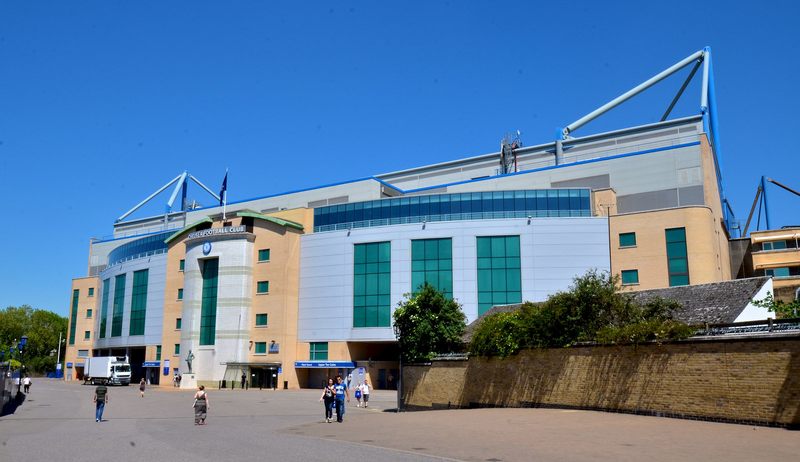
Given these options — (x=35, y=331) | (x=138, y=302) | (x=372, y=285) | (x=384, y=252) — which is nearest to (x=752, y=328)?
(x=384, y=252)

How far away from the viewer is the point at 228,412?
3491cm

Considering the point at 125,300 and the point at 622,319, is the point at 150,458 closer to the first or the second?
the point at 622,319

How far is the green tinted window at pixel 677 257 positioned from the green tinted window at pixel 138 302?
62.5m

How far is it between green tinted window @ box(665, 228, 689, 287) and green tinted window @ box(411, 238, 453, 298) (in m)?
19.7

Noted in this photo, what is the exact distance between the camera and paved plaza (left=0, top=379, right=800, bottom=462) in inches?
639

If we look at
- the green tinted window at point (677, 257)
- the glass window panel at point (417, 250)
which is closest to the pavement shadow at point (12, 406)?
the glass window panel at point (417, 250)

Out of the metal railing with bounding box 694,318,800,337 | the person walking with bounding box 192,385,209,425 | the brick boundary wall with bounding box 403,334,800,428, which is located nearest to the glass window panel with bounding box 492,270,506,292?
the brick boundary wall with bounding box 403,334,800,428

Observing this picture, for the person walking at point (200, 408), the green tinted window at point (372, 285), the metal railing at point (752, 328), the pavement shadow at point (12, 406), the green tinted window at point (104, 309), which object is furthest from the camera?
the green tinted window at point (104, 309)

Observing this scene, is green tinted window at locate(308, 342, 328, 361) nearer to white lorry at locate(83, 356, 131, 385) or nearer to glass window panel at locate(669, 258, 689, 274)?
white lorry at locate(83, 356, 131, 385)

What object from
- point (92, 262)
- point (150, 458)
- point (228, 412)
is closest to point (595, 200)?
point (228, 412)

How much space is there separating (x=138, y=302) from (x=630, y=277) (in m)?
61.0

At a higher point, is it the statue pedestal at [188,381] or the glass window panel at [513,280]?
the glass window panel at [513,280]

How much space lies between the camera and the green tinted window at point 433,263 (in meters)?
66.9

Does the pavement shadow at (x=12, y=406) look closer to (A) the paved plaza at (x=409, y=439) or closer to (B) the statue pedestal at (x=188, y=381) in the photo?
(A) the paved plaza at (x=409, y=439)
